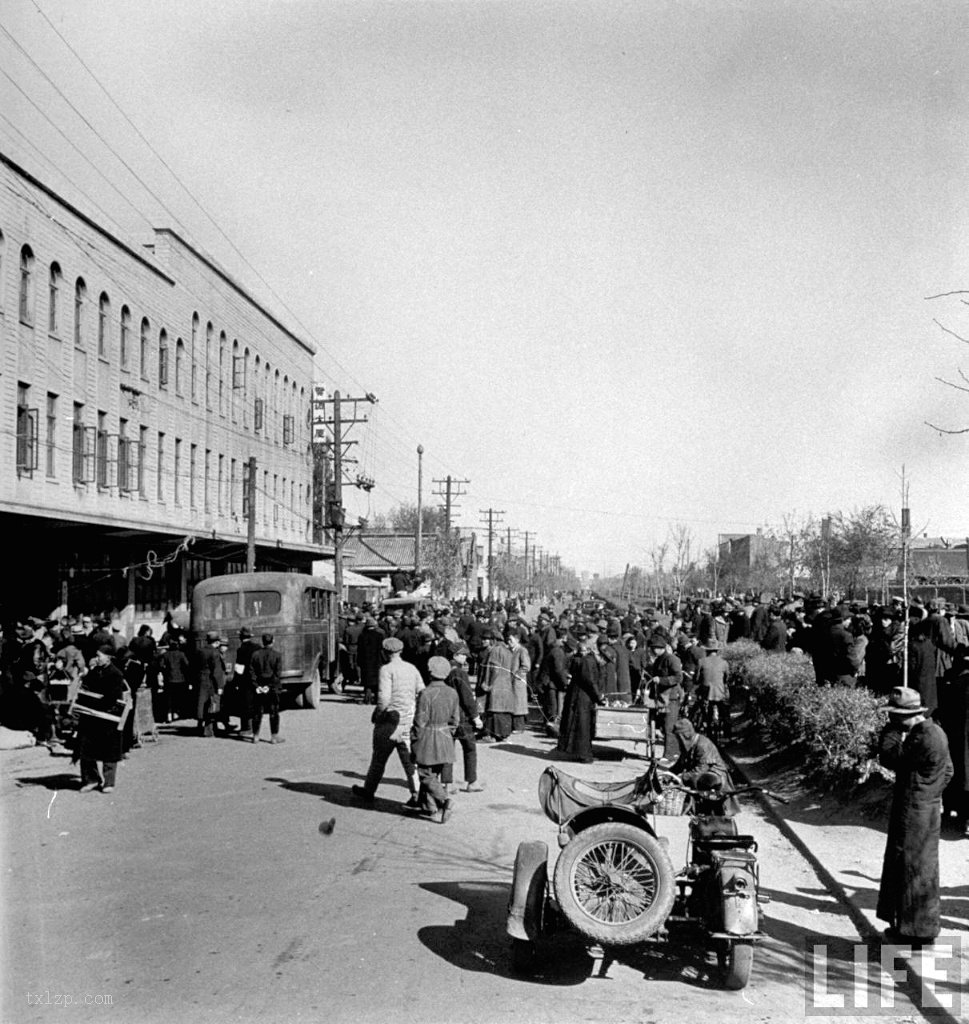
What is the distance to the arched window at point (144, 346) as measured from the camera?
33156 mm

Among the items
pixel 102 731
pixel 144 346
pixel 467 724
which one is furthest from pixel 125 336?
pixel 467 724

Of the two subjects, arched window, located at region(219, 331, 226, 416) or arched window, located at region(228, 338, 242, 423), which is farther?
arched window, located at region(228, 338, 242, 423)

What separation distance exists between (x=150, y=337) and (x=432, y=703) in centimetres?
2640

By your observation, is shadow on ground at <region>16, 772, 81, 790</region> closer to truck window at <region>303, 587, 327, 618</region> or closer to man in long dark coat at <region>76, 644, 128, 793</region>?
man in long dark coat at <region>76, 644, 128, 793</region>

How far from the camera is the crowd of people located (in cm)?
1154

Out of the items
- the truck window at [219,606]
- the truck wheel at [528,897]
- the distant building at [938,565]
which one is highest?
the distant building at [938,565]

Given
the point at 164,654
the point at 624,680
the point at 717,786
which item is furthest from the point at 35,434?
the point at 717,786

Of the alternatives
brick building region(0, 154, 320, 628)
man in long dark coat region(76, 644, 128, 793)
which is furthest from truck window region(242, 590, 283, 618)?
man in long dark coat region(76, 644, 128, 793)

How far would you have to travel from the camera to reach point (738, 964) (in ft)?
19.9

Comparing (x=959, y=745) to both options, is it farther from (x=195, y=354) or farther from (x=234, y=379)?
(x=234, y=379)

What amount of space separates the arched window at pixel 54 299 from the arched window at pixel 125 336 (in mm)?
4095

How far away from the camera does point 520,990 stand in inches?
238

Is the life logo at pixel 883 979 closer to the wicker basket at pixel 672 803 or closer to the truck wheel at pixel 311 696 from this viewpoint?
the wicker basket at pixel 672 803

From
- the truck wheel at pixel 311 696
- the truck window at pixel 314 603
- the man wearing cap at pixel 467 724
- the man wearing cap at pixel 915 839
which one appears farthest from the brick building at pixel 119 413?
the man wearing cap at pixel 915 839
